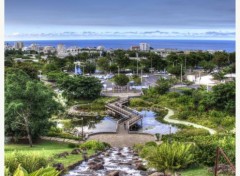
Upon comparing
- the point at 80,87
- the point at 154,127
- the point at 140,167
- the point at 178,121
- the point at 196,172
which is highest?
the point at 196,172

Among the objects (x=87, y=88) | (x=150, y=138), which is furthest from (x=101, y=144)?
(x=87, y=88)

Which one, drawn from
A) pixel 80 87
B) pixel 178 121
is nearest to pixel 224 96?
pixel 178 121

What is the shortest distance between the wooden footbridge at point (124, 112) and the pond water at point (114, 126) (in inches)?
25.9

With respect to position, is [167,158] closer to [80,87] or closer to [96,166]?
[96,166]

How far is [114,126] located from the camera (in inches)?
1019

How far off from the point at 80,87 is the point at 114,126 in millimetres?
10952

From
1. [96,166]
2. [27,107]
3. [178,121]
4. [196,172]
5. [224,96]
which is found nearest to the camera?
[196,172]

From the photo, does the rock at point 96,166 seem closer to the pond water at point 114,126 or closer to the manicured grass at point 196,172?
the manicured grass at point 196,172

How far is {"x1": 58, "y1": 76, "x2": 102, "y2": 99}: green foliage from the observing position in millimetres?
36031

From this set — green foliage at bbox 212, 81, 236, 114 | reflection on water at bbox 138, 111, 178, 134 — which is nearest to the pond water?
reflection on water at bbox 138, 111, 178, 134

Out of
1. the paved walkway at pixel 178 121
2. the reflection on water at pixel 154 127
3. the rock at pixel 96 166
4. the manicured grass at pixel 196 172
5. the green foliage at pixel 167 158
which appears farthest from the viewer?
the reflection on water at pixel 154 127

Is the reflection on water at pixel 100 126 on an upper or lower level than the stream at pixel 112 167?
lower

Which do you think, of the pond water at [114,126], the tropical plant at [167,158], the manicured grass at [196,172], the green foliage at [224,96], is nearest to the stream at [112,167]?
the manicured grass at [196,172]

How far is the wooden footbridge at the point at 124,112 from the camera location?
2533cm
